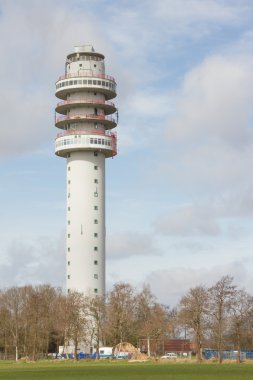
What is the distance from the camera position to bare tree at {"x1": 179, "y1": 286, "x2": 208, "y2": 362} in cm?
10725

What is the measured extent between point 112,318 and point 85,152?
38.5 meters

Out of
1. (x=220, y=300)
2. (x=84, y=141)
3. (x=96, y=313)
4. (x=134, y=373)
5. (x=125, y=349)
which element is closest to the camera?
(x=134, y=373)

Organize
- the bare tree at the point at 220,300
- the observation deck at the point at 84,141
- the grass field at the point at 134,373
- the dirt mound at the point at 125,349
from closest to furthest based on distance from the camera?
1. the grass field at the point at 134,373
2. the bare tree at the point at 220,300
3. the dirt mound at the point at 125,349
4. the observation deck at the point at 84,141

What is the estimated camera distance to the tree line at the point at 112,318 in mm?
109000

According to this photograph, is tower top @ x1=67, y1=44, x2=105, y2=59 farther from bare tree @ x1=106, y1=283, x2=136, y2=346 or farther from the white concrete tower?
bare tree @ x1=106, y1=283, x2=136, y2=346

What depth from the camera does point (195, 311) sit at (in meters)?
108

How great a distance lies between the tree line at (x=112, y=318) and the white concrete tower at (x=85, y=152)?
24.4ft

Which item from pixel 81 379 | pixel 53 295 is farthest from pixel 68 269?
pixel 81 379

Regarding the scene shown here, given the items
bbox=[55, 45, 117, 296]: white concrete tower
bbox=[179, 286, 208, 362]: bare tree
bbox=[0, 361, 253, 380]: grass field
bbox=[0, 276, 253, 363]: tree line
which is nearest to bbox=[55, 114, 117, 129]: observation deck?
bbox=[55, 45, 117, 296]: white concrete tower

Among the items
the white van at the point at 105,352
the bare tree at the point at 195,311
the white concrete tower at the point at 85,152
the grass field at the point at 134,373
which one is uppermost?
the white concrete tower at the point at 85,152

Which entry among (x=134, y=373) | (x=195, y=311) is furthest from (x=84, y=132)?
(x=134, y=373)

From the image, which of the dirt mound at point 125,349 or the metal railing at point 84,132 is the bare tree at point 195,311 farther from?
the metal railing at point 84,132

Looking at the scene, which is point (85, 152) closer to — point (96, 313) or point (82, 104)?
point (82, 104)

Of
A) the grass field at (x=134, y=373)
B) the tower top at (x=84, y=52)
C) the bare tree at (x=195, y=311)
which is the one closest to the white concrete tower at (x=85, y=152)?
the tower top at (x=84, y=52)
